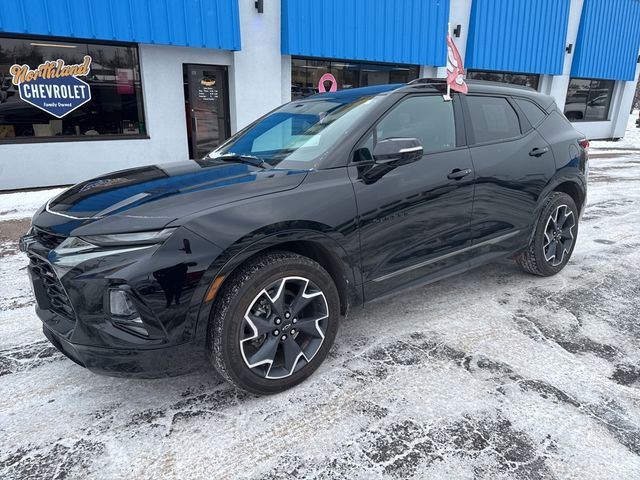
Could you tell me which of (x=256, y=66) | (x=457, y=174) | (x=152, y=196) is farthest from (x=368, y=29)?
(x=152, y=196)

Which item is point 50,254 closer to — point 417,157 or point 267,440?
point 267,440

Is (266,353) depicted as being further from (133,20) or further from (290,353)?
(133,20)

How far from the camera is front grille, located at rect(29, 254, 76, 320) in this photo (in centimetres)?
232

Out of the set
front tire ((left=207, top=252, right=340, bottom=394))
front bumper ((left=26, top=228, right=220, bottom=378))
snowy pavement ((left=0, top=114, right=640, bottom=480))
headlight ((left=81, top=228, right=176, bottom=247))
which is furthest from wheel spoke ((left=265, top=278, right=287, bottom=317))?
headlight ((left=81, top=228, right=176, bottom=247))

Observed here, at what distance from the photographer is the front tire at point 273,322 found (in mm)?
2385

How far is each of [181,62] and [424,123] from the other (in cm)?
744

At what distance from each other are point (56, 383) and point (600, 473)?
2994mm

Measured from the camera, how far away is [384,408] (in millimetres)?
2516

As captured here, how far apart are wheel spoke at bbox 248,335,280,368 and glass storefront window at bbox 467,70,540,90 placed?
14023mm

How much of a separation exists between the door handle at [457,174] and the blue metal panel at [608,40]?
52.8ft

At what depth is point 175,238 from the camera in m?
2.20

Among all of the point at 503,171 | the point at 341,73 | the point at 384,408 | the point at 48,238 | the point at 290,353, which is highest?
the point at 341,73

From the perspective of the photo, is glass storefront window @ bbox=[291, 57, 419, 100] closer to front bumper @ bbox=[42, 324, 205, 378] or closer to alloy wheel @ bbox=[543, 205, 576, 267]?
alloy wheel @ bbox=[543, 205, 576, 267]

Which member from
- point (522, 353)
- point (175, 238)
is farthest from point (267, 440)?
point (522, 353)
